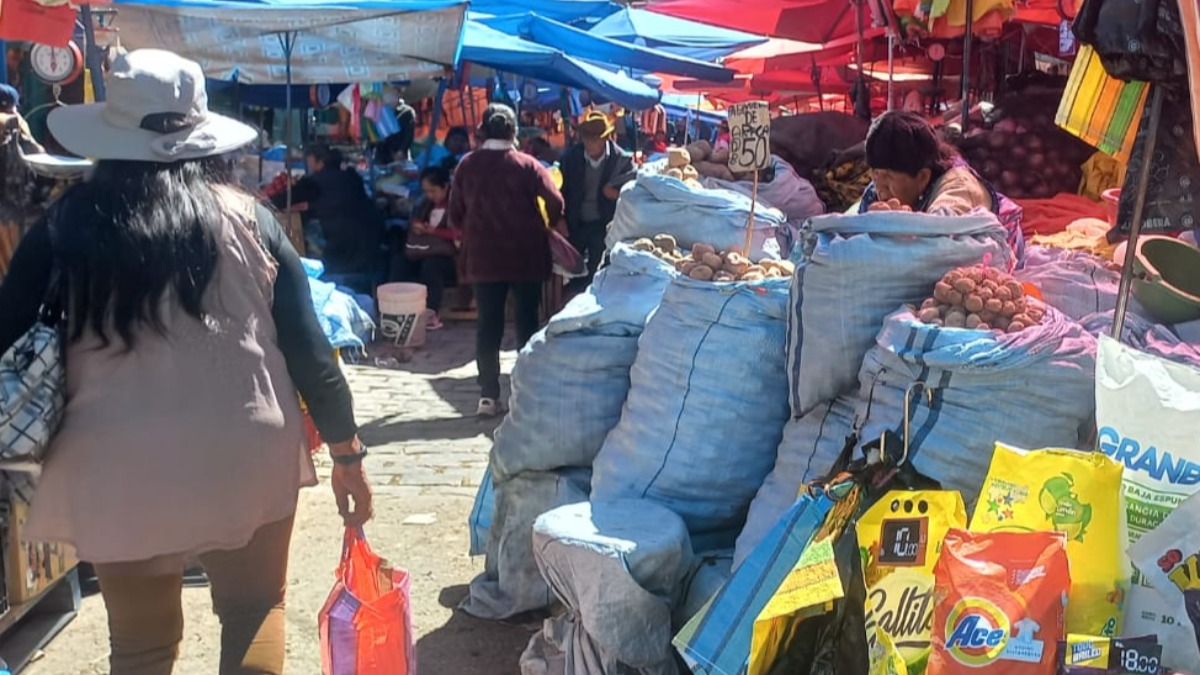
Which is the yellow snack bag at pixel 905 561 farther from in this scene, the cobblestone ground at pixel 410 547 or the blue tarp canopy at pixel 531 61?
the blue tarp canopy at pixel 531 61

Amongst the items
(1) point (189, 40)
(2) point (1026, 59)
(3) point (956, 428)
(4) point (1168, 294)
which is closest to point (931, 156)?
(4) point (1168, 294)

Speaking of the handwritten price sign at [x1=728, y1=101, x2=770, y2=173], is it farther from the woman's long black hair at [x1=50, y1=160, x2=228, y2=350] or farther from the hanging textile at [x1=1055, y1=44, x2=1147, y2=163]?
the woman's long black hair at [x1=50, y1=160, x2=228, y2=350]

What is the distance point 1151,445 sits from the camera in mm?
2166

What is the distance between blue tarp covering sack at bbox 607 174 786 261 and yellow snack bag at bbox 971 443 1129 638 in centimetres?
213

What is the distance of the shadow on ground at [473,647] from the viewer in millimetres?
3766

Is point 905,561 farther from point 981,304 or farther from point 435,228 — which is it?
point 435,228

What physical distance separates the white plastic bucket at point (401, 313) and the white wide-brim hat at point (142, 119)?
6.39m

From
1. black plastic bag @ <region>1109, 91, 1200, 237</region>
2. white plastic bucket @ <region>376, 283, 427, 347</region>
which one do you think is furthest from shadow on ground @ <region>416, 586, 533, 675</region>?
white plastic bucket @ <region>376, 283, 427, 347</region>

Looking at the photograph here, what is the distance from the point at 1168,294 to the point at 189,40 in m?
5.84

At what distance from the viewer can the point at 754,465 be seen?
3256 millimetres

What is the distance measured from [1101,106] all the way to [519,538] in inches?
87.1

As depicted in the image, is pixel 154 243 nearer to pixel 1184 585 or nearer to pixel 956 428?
pixel 956 428

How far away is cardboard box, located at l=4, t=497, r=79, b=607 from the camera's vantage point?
11.5ft

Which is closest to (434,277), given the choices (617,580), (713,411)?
(713,411)
